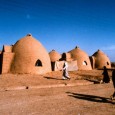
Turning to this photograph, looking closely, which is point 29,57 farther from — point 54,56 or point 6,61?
point 54,56

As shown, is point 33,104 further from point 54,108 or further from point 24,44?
point 24,44

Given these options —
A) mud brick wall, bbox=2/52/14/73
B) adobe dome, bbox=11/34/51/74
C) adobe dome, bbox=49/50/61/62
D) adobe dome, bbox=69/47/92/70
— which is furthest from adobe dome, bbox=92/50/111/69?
mud brick wall, bbox=2/52/14/73

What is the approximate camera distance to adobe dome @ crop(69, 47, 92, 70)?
3228 cm

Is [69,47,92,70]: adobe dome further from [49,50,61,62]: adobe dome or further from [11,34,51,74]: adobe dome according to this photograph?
[11,34,51,74]: adobe dome

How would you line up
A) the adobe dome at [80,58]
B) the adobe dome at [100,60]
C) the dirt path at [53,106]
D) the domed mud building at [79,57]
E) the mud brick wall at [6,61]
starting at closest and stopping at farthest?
1. the dirt path at [53,106]
2. the mud brick wall at [6,61]
3. the domed mud building at [79,57]
4. the adobe dome at [80,58]
5. the adobe dome at [100,60]

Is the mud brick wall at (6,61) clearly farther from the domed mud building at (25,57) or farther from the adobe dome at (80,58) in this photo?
the adobe dome at (80,58)

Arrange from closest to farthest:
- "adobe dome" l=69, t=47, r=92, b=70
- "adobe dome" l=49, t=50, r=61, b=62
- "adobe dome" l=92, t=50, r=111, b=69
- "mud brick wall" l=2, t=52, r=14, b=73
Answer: "mud brick wall" l=2, t=52, r=14, b=73 → "adobe dome" l=69, t=47, r=92, b=70 → "adobe dome" l=49, t=50, r=61, b=62 → "adobe dome" l=92, t=50, r=111, b=69

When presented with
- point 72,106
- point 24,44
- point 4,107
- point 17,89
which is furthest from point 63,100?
point 24,44

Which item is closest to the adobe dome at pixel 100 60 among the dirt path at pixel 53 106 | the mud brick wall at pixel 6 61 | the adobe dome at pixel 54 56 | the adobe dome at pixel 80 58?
the adobe dome at pixel 80 58

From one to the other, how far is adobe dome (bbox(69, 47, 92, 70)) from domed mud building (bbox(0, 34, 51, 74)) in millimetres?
9521

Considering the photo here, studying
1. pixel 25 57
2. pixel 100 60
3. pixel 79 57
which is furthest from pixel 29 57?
A: pixel 100 60

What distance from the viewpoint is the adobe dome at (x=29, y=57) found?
2144cm

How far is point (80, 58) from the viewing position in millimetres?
32469

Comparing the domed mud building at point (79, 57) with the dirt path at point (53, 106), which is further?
the domed mud building at point (79, 57)
